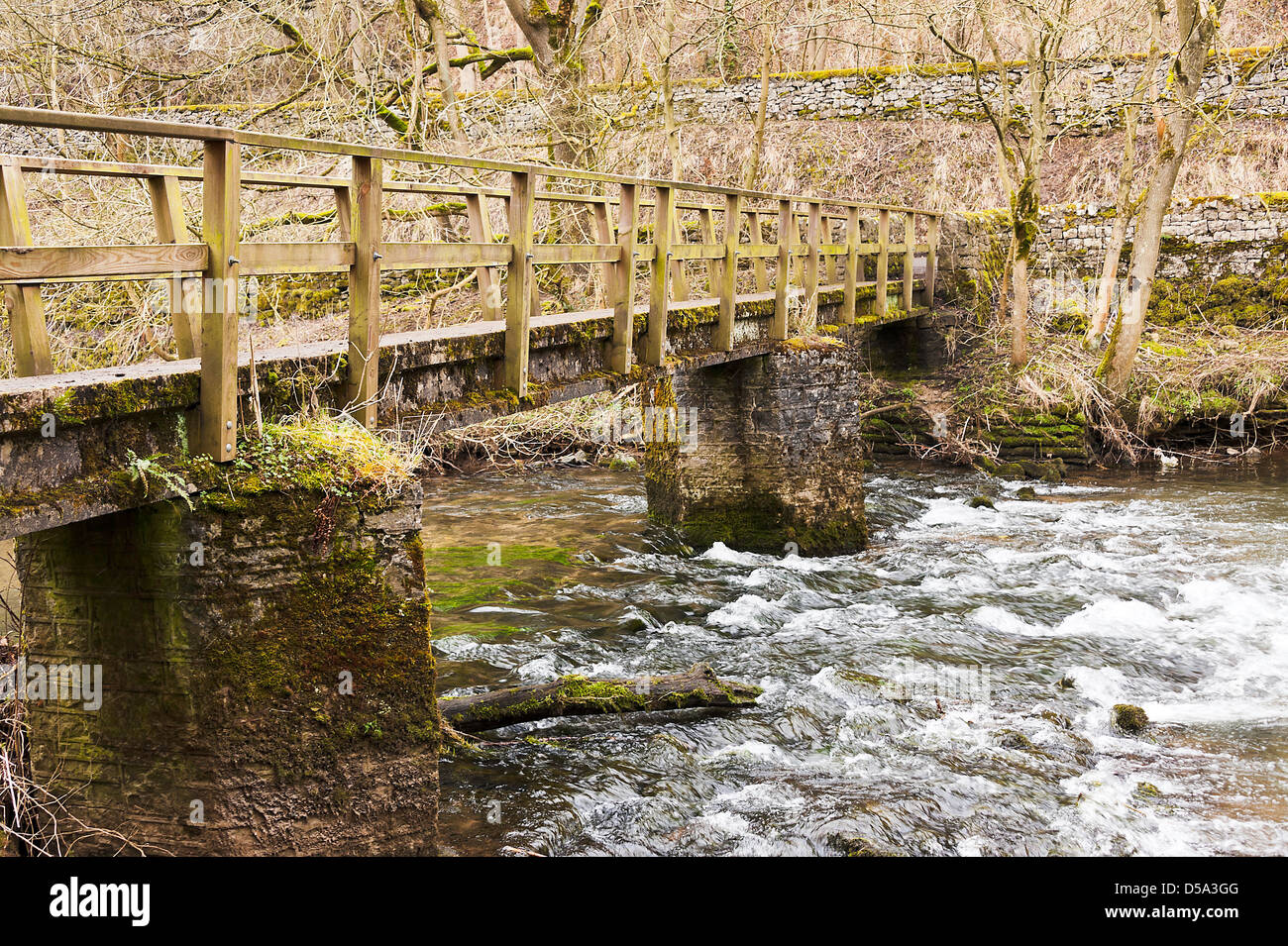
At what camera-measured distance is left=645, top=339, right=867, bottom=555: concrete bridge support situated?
452 inches

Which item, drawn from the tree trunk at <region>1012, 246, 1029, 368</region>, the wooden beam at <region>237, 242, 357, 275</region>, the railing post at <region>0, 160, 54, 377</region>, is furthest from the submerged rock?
the tree trunk at <region>1012, 246, 1029, 368</region>

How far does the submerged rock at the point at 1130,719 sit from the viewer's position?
7.04 meters

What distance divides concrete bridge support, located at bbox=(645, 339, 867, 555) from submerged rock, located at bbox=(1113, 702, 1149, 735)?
4.68 meters

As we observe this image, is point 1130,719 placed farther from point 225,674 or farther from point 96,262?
point 96,262

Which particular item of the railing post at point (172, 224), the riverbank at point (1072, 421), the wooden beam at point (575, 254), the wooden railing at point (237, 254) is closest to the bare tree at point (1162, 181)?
the riverbank at point (1072, 421)

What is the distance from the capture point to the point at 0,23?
10.8 m

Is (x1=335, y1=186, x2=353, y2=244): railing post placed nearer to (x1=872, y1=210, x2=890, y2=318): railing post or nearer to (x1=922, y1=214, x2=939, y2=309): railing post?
(x1=872, y1=210, x2=890, y2=318): railing post

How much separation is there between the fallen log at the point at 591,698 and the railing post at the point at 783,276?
4.99 meters

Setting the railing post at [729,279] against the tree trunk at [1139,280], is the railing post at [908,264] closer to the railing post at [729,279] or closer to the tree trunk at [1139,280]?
the tree trunk at [1139,280]

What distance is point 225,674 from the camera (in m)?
4.77

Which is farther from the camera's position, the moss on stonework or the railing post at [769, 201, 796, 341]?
the railing post at [769, 201, 796, 341]

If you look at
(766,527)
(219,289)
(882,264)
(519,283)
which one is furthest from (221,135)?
(882,264)

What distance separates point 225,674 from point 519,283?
121 inches

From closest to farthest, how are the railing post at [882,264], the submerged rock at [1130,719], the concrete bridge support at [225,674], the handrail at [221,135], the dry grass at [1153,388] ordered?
1. the handrail at [221,135]
2. the concrete bridge support at [225,674]
3. the submerged rock at [1130,719]
4. the railing post at [882,264]
5. the dry grass at [1153,388]
